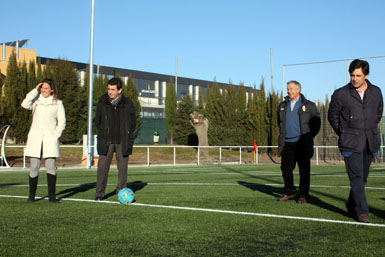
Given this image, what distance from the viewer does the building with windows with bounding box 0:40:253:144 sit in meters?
40.3

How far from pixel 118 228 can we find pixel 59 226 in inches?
24.9

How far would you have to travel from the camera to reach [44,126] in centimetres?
701

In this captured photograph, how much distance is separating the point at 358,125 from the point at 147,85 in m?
51.5

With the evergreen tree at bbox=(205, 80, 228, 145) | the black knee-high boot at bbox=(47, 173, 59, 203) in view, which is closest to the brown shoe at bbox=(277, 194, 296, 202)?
the black knee-high boot at bbox=(47, 173, 59, 203)

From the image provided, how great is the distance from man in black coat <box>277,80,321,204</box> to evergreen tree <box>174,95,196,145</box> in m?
32.0

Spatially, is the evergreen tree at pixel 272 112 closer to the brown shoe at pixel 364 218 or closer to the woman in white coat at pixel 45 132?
the woman in white coat at pixel 45 132

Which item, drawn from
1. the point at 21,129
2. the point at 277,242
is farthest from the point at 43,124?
the point at 21,129

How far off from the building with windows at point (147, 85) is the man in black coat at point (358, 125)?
3371 centimetres

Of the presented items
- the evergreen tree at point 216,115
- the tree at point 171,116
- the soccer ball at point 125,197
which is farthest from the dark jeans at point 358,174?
the tree at point 171,116

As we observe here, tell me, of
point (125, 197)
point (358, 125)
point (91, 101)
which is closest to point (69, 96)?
point (91, 101)

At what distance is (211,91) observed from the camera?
38.6m

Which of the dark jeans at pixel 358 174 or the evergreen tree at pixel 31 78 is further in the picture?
the evergreen tree at pixel 31 78

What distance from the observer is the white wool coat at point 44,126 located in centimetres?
693

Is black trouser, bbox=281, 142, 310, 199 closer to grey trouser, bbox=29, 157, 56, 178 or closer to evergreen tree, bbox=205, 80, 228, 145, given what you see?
grey trouser, bbox=29, 157, 56, 178
